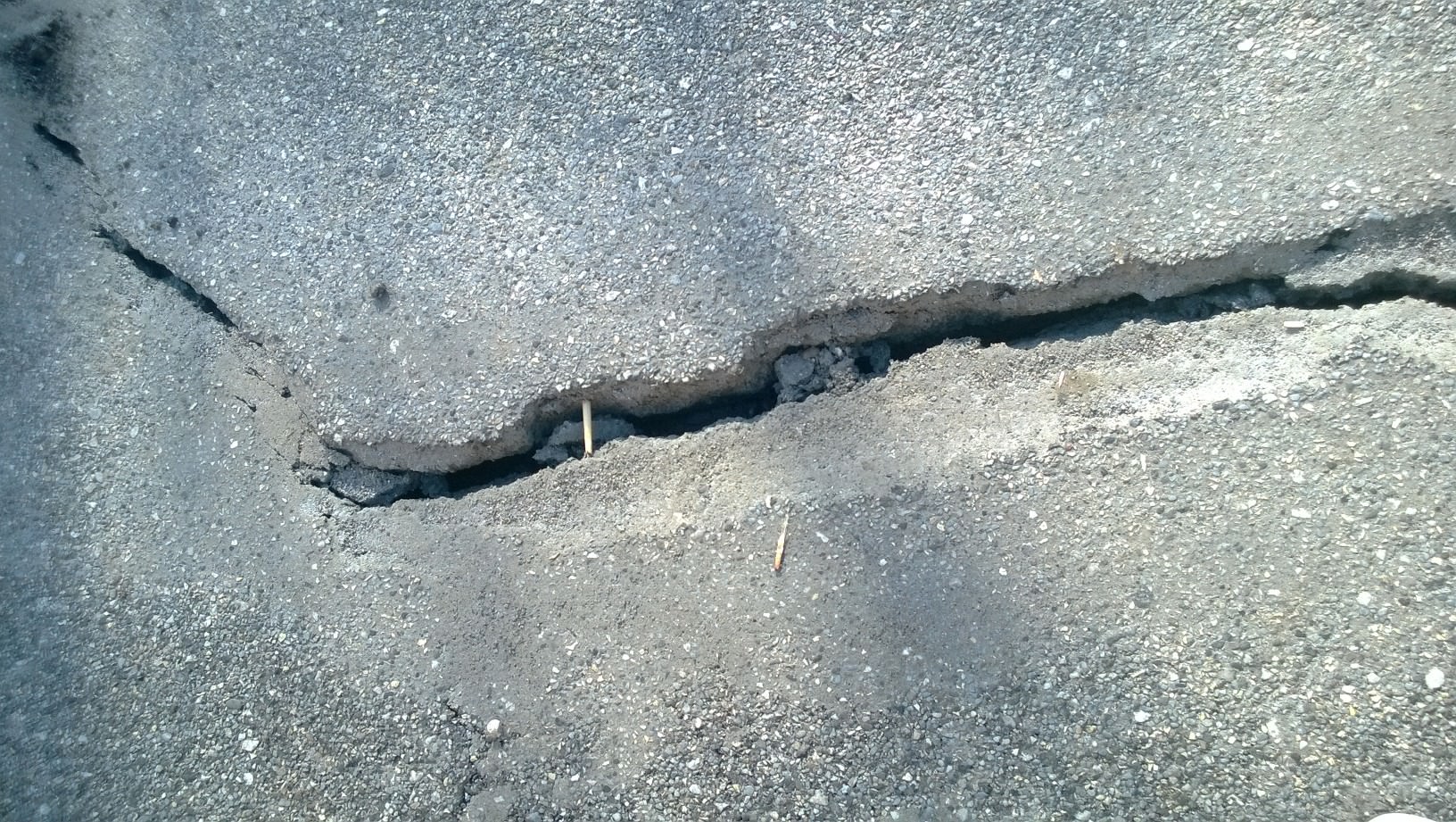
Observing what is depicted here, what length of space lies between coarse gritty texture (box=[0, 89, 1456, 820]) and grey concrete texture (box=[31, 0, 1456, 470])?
16 centimetres

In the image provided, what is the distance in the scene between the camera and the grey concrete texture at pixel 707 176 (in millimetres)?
1813

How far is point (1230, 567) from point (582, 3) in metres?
1.88

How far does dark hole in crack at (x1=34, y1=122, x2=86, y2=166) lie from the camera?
2266 millimetres

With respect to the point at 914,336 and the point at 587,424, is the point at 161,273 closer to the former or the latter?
the point at 587,424

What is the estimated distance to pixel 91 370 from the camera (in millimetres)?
2129

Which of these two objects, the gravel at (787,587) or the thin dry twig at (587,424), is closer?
the gravel at (787,587)

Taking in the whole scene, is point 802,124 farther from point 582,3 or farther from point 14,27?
point 14,27

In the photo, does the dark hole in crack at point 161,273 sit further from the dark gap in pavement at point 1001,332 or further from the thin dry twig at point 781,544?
the thin dry twig at point 781,544

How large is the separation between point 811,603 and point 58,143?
7.42ft

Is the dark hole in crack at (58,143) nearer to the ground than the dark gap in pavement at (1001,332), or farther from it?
farther from it

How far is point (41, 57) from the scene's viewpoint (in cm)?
230

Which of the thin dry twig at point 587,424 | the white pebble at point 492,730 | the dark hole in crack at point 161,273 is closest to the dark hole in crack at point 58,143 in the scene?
the dark hole in crack at point 161,273

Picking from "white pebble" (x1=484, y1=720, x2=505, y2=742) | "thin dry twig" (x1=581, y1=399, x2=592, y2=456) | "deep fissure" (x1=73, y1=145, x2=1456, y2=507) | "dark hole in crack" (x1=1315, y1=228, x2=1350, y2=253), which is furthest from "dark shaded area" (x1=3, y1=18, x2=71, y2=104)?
"dark hole in crack" (x1=1315, y1=228, x2=1350, y2=253)

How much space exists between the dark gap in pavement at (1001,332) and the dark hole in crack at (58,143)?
3.87 feet
